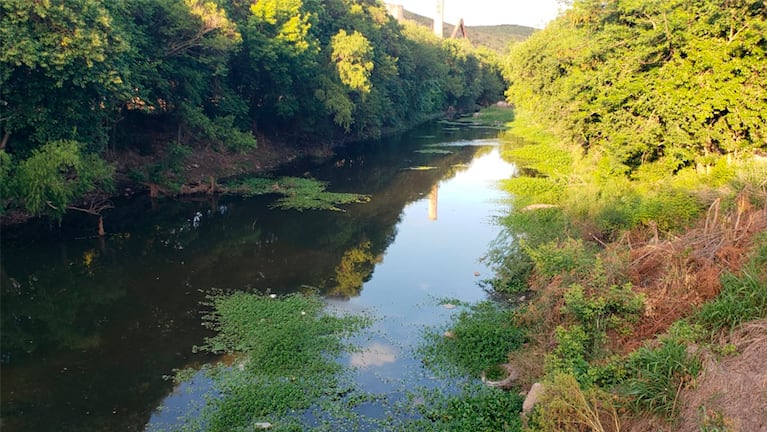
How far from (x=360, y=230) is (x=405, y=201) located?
5.08 m

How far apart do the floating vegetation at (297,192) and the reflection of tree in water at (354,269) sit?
4983mm

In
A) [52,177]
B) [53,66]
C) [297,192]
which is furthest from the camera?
[297,192]

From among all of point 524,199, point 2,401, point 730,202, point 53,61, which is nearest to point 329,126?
point 524,199

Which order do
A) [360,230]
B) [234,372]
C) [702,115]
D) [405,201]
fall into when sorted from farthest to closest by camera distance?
[405,201] < [360,230] < [702,115] < [234,372]

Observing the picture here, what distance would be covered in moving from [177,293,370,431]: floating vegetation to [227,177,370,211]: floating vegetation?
9144 millimetres

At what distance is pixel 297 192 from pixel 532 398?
1713 cm

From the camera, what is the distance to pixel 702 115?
15.5 m

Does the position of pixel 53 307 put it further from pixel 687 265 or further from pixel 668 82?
pixel 668 82

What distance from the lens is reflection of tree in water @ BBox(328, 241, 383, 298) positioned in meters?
13.3

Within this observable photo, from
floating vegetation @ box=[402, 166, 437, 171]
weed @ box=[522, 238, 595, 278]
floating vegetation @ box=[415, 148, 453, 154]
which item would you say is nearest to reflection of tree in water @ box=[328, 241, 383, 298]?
weed @ box=[522, 238, 595, 278]

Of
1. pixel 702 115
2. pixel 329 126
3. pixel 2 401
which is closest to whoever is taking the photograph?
pixel 2 401

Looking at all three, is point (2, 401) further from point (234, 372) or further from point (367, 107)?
point (367, 107)

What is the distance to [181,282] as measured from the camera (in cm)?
1346

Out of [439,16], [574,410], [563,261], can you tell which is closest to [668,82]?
[563,261]
